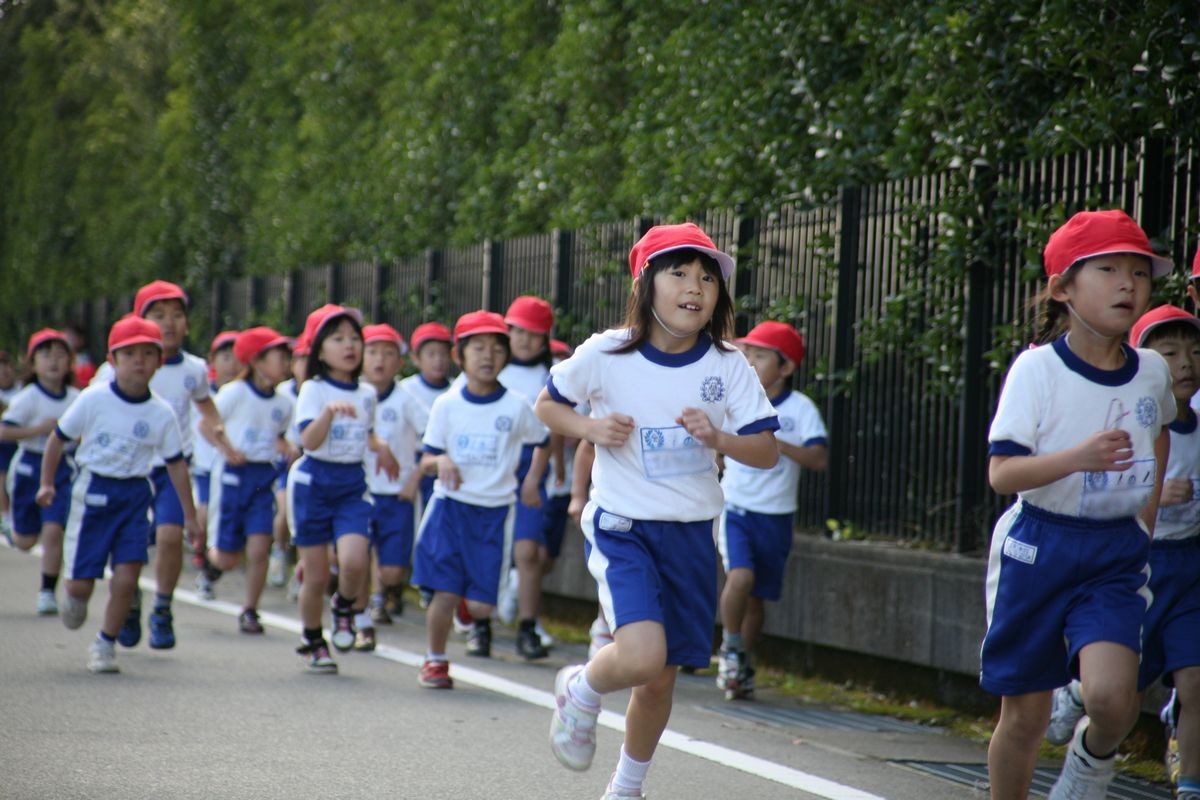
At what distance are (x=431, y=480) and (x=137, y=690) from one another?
4791 millimetres

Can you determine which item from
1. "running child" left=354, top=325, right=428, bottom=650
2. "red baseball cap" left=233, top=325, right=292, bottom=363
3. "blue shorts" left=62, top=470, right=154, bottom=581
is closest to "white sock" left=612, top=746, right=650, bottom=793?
"blue shorts" left=62, top=470, right=154, bottom=581

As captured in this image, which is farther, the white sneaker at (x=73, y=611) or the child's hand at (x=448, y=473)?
the white sneaker at (x=73, y=611)

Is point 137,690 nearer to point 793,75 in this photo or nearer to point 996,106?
point 996,106

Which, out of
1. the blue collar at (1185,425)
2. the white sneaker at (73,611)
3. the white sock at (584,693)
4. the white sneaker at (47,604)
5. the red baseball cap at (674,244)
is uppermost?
the red baseball cap at (674,244)

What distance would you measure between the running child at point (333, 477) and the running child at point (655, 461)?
150 inches

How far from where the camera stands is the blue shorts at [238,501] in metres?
11.7

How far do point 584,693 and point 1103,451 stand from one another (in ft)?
6.09

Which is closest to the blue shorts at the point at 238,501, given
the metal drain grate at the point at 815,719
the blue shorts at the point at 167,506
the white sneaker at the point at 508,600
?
the blue shorts at the point at 167,506

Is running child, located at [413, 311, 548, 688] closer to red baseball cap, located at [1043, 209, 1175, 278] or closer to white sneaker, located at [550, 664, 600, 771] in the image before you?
white sneaker, located at [550, 664, 600, 771]

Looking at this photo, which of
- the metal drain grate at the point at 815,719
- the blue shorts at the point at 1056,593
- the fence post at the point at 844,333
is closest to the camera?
the blue shorts at the point at 1056,593

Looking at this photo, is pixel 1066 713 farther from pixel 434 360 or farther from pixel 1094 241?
pixel 434 360

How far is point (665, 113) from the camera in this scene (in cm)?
1358

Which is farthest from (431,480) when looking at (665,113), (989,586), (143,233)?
(143,233)

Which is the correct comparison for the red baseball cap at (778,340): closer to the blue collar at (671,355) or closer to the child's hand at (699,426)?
the blue collar at (671,355)
